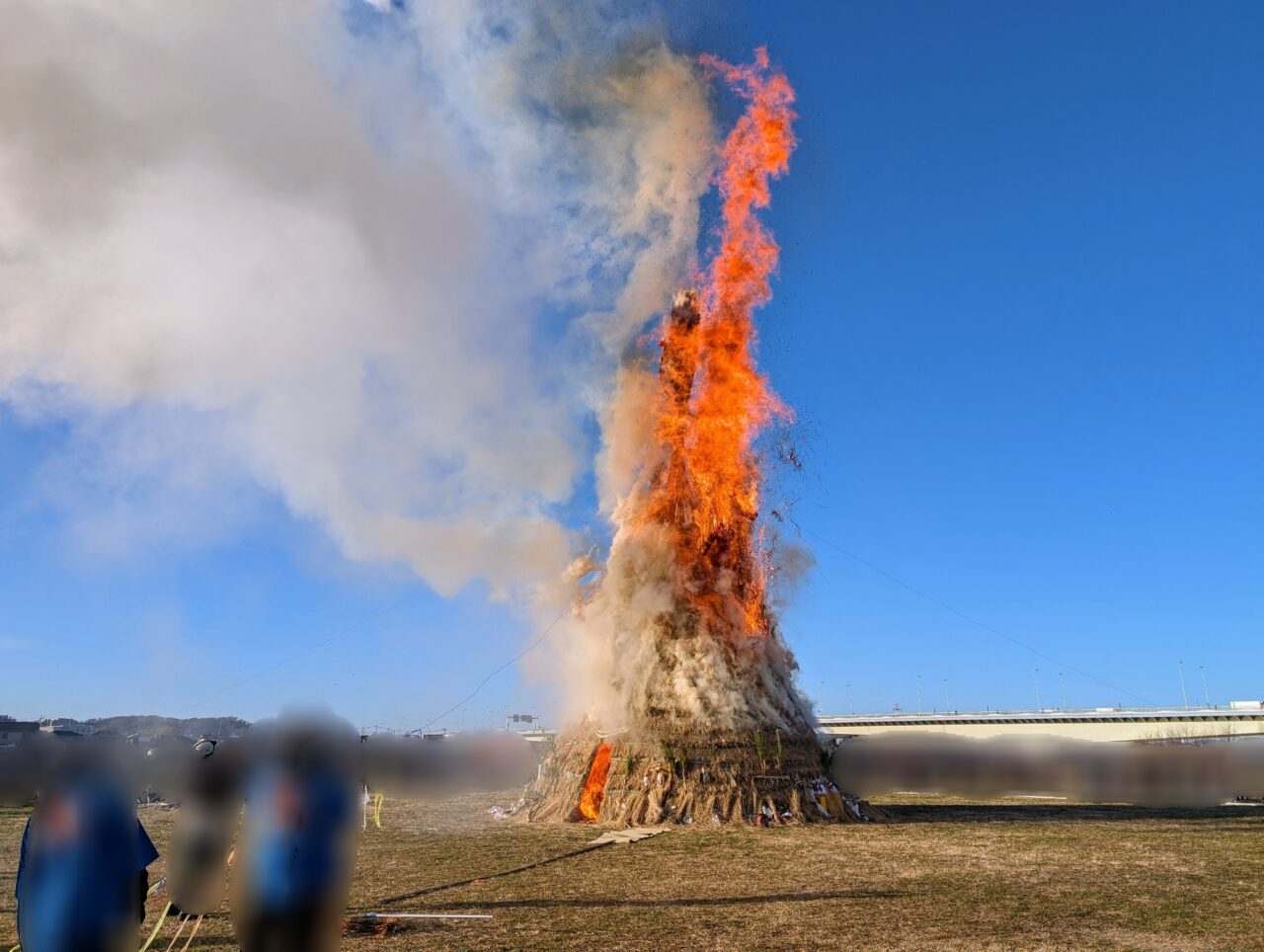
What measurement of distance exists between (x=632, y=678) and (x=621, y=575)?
153 inches

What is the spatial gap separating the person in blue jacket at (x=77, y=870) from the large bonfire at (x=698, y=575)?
78.9 feet

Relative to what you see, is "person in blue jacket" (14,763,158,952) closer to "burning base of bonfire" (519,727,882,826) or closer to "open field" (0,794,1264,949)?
"open field" (0,794,1264,949)

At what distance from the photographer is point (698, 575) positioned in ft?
107

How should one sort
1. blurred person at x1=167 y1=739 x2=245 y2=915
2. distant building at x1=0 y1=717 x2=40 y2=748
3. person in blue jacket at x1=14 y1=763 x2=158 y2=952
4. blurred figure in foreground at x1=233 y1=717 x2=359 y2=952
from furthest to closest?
distant building at x1=0 y1=717 x2=40 y2=748
blurred person at x1=167 y1=739 x2=245 y2=915
blurred figure in foreground at x1=233 y1=717 x2=359 y2=952
person in blue jacket at x1=14 y1=763 x2=158 y2=952

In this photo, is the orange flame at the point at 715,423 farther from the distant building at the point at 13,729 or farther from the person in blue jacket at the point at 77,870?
the distant building at the point at 13,729

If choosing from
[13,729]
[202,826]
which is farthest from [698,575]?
[13,729]

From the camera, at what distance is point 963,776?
38.6 meters

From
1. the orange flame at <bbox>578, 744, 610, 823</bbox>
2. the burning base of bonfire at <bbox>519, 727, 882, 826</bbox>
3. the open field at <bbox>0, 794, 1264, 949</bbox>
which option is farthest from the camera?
the orange flame at <bbox>578, 744, 610, 823</bbox>

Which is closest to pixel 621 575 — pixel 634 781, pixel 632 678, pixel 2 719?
pixel 632 678

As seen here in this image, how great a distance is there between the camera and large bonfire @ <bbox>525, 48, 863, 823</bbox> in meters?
30.4

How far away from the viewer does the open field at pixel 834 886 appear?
1248 centimetres

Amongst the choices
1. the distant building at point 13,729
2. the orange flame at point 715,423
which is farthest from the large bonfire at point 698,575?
the distant building at point 13,729

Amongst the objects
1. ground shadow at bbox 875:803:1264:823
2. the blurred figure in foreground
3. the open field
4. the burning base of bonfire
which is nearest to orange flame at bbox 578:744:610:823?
the burning base of bonfire

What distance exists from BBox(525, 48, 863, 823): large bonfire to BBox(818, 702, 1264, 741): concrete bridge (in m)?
29.8
